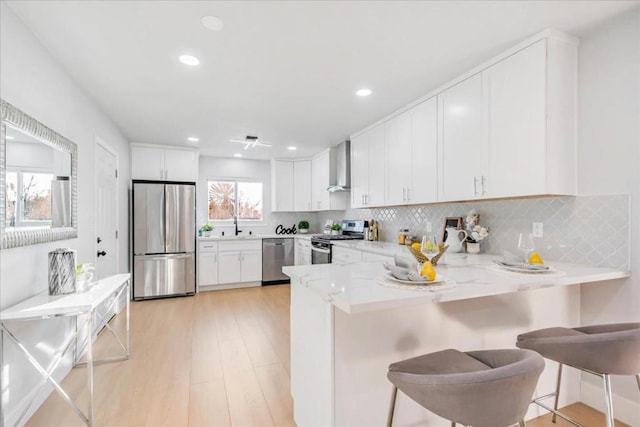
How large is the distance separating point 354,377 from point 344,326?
26 centimetres

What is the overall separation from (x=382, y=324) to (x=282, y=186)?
4.65m

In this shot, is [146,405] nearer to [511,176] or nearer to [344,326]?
[344,326]

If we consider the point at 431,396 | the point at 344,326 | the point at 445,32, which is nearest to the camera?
the point at 431,396

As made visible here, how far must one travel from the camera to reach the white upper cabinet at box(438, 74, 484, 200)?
95.0 inches

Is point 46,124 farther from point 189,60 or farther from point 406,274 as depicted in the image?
point 406,274

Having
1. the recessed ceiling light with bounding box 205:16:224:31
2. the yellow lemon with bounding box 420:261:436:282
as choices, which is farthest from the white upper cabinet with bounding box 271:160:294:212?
the yellow lemon with bounding box 420:261:436:282

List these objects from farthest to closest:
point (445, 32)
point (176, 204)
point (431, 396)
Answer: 1. point (176, 204)
2. point (445, 32)
3. point (431, 396)

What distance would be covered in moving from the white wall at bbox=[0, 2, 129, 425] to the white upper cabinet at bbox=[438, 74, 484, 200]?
9.79 feet

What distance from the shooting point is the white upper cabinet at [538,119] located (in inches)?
77.6

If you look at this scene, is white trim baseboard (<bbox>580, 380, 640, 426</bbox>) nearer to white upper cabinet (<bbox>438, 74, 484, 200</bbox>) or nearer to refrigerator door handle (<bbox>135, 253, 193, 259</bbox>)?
white upper cabinet (<bbox>438, 74, 484, 200</bbox>)

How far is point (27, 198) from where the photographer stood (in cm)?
191

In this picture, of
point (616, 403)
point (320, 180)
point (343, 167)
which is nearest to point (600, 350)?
point (616, 403)

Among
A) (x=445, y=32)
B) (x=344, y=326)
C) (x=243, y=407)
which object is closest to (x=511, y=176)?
(x=445, y=32)

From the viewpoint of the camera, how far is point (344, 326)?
1.40m
